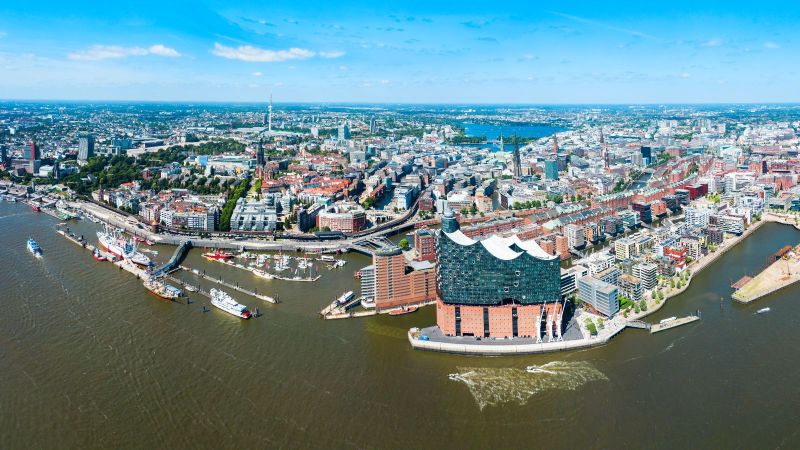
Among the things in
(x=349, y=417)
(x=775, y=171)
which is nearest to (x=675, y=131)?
(x=775, y=171)

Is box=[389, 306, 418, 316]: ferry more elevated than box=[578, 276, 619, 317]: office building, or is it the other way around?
box=[578, 276, 619, 317]: office building

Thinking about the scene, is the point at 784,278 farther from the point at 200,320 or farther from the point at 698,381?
the point at 200,320

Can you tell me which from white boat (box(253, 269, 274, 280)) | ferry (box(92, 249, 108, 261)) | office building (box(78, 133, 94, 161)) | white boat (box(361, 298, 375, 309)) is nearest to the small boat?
white boat (box(361, 298, 375, 309))

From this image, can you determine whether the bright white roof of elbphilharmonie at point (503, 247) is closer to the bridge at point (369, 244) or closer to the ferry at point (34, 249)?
the bridge at point (369, 244)

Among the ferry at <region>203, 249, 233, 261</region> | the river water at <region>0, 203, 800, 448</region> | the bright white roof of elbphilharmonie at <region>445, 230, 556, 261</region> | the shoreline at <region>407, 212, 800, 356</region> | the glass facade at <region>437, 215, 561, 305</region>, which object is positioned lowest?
the river water at <region>0, 203, 800, 448</region>

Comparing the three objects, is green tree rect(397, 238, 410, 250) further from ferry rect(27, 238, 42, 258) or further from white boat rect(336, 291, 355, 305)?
ferry rect(27, 238, 42, 258)

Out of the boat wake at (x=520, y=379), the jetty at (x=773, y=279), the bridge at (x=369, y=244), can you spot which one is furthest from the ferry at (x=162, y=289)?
the jetty at (x=773, y=279)
